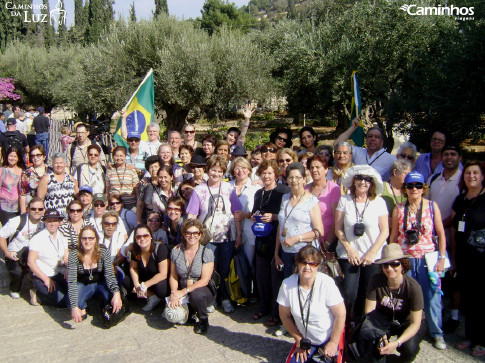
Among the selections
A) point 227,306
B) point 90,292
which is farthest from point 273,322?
point 90,292

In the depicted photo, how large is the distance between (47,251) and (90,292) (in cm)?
73

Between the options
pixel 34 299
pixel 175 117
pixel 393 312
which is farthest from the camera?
pixel 175 117

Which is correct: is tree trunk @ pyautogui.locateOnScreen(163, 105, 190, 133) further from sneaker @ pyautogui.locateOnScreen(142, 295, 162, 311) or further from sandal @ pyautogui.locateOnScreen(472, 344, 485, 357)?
sandal @ pyautogui.locateOnScreen(472, 344, 485, 357)

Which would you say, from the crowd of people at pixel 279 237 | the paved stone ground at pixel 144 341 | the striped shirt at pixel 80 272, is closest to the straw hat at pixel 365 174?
the crowd of people at pixel 279 237

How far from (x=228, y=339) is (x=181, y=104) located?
11.7 meters

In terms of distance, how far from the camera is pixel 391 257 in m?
Answer: 3.56

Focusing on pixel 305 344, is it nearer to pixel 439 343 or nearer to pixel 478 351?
pixel 439 343

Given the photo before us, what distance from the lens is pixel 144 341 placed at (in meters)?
4.33

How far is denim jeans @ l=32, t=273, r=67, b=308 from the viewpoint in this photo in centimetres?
493

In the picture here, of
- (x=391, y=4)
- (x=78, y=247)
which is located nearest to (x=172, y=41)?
(x=391, y=4)

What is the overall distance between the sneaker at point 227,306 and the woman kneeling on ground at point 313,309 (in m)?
1.48

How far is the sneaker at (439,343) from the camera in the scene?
12.9 ft

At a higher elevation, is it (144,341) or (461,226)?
(461,226)

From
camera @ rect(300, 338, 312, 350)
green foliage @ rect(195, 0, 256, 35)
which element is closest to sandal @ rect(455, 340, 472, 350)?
camera @ rect(300, 338, 312, 350)
